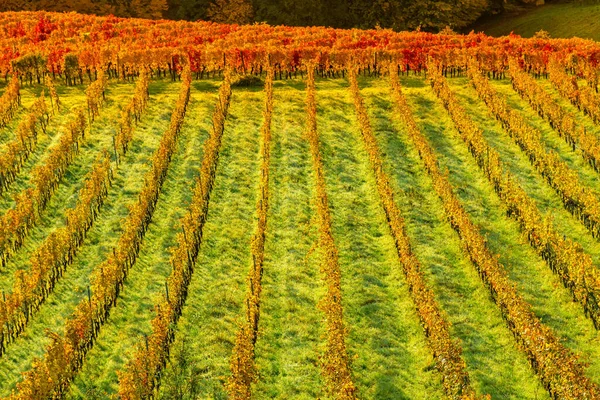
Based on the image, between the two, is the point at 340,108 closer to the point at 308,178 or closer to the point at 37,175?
the point at 308,178

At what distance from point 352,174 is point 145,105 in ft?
42.0

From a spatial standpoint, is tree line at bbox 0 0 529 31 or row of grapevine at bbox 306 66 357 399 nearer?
row of grapevine at bbox 306 66 357 399

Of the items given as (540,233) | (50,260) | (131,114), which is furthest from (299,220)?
(131,114)

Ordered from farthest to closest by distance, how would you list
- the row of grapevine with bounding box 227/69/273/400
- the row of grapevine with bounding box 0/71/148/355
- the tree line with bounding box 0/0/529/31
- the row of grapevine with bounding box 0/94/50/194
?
the tree line with bounding box 0/0/529/31
the row of grapevine with bounding box 0/94/50/194
the row of grapevine with bounding box 0/71/148/355
the row of grapevine with bounding box 227/69/273/400

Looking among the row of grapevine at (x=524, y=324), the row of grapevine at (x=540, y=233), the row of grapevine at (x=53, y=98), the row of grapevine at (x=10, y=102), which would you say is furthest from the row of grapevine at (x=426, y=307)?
the row of grapevine at (x=10, y=102)

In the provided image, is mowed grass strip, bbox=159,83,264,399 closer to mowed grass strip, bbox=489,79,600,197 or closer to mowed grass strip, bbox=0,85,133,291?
mowed grass strip, bbox=0,85,133,291

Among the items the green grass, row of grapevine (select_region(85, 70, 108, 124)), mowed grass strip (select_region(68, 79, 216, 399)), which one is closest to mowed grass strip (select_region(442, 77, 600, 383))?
mowed grass strip (select_region(68, 79, 216, 399))

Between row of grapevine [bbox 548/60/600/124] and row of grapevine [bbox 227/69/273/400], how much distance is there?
54.4 feet

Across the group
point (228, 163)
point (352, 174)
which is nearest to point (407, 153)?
point (352, 174)

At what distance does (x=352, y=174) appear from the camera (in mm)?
37469

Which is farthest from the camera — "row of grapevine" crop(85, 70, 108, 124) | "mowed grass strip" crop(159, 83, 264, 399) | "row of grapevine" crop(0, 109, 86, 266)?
"row of grapevine" crop(85, 70, 108, 124)

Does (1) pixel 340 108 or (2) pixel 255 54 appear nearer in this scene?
(1) pixel 340 108

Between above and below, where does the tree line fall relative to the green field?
above

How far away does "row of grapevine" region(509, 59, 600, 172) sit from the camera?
3831 centimetres
